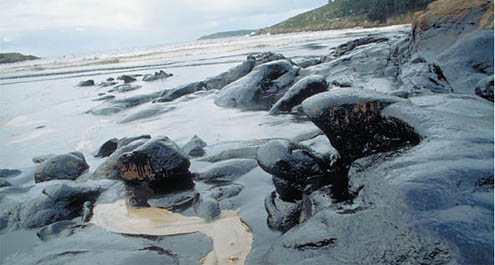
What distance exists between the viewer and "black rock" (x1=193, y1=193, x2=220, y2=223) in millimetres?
2623

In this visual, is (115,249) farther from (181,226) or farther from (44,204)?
(44,204)

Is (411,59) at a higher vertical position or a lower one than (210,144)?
higher

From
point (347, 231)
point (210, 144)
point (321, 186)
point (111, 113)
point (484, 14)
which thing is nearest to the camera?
point (347, 231)

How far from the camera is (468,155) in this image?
178 cm

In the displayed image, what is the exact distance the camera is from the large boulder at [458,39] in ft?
15.3

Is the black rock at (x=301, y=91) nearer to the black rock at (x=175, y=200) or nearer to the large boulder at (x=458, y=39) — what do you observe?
the large boulder at (x=458, y=39)

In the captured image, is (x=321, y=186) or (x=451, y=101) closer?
(x=321, y=186)

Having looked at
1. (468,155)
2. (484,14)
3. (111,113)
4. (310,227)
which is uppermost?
(484,14)

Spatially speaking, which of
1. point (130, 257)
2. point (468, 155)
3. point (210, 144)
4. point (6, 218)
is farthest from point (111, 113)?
point (468, 155)

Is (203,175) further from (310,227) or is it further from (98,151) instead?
(98,151)

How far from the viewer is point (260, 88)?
768 cm

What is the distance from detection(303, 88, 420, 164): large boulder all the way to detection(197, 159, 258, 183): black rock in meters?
1.10

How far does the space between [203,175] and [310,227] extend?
1798 millimetres

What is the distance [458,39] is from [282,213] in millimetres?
5188
